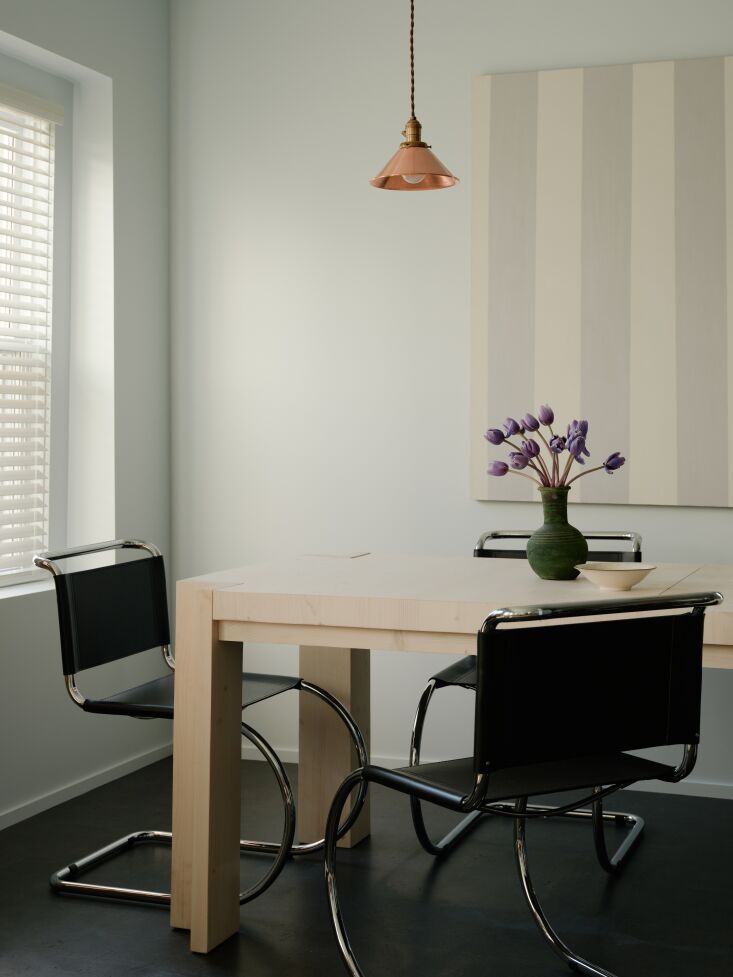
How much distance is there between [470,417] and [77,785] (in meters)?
1.86

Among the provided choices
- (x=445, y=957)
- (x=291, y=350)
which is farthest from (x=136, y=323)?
(x=445, y=957)

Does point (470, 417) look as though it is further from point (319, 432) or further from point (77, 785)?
point (77, 785)

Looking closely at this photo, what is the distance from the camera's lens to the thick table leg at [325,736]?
3.25 m

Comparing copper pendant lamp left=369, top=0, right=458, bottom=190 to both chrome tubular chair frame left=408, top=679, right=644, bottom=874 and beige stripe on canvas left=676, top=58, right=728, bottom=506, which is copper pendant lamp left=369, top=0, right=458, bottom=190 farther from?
chrome tubular chair frame left=408, top=679, right=644, bottom=874

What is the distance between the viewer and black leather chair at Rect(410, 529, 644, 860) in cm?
309

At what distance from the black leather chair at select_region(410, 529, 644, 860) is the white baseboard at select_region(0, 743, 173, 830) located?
47.1 inches

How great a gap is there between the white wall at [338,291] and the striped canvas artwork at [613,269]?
0.08 metres

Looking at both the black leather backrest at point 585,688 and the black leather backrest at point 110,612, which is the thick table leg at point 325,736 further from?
the black leather backrest at point 585,688

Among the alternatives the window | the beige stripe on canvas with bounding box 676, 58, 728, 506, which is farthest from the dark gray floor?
the beige stripe on canvas with bounding box 676, 58, 728, 506

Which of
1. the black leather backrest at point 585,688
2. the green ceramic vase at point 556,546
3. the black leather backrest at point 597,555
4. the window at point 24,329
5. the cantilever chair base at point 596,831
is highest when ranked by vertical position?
the window at point 24,329

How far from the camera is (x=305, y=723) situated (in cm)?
330

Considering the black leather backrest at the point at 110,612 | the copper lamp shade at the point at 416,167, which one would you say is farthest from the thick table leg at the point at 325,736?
the copper lamp shade at the point at 416,167

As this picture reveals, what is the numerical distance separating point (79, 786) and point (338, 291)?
6.51 feet

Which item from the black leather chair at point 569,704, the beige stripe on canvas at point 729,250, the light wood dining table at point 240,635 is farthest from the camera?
the beige stripe on canvas at point 729,250
